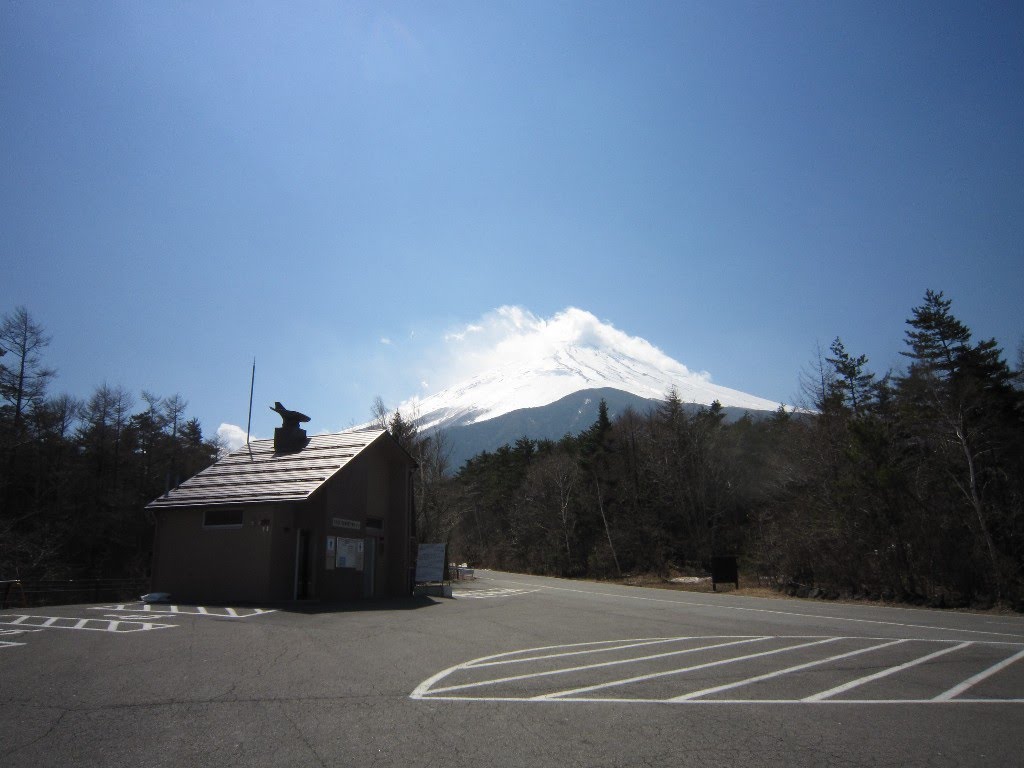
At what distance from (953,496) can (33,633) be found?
27620 millimetres

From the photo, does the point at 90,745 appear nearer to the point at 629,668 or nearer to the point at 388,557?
the point at 629,668

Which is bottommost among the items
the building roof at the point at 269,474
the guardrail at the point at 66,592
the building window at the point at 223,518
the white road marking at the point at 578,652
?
the guardrail at the point at 66,592

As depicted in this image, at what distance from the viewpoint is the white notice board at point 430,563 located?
28641 mm

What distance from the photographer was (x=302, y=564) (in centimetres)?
2262

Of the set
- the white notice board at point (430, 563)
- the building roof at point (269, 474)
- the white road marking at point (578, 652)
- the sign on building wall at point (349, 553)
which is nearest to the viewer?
the white road marking at point (578, 652)

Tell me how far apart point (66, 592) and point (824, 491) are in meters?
30.5

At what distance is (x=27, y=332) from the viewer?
1300 inches

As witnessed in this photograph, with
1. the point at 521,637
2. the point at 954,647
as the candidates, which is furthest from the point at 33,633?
the point at 954,647

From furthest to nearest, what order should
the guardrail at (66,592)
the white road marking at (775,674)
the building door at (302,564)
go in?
the building door at (302,564) < the guardrail at (66,592) < the white road marking at (775,674)

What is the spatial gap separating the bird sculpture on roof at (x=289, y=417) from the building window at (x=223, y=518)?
215 inches

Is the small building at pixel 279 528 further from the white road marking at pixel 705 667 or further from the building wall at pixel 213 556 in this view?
the white road marking at pixel 705 667

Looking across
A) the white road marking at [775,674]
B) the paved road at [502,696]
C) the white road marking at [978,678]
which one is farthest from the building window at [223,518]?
the white road marking at [978,678]

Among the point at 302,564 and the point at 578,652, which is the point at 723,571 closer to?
the point at 302,564

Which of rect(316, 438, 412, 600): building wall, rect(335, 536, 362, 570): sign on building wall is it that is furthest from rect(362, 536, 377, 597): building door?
rect(335, 536, 362, 570): sign on building wall
